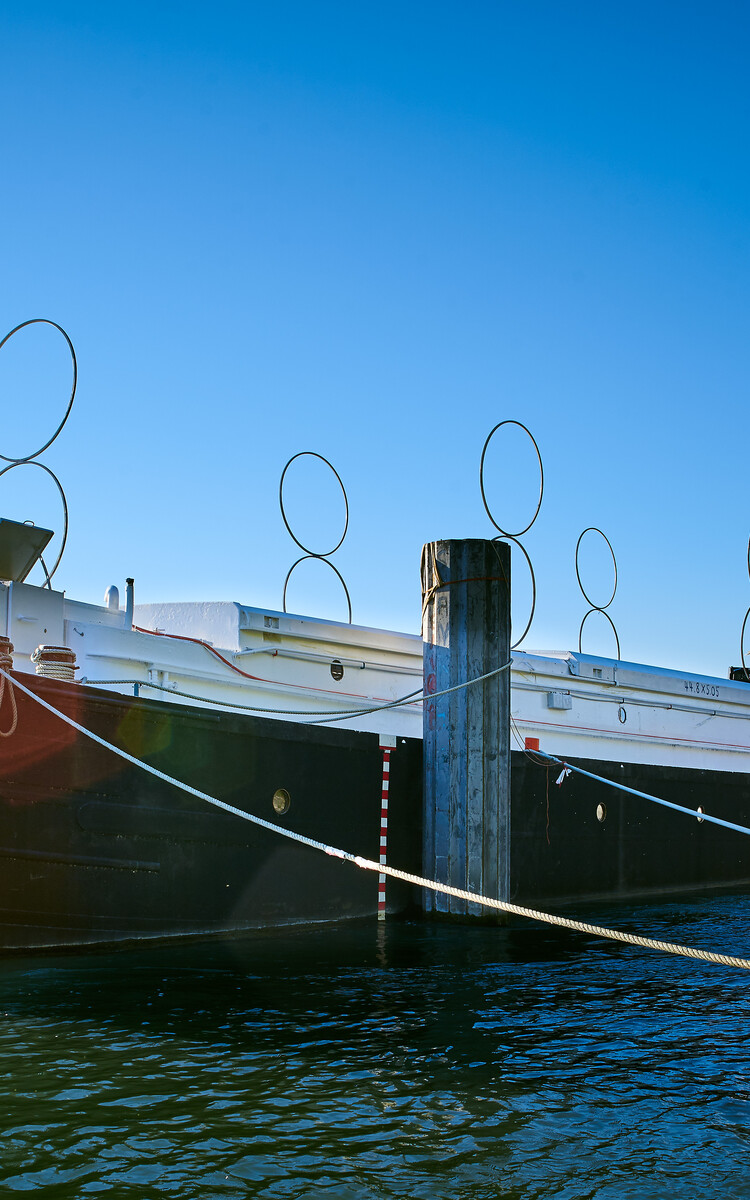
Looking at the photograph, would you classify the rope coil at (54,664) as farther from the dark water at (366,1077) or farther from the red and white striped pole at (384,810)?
the red and white striped pole at (384,810)

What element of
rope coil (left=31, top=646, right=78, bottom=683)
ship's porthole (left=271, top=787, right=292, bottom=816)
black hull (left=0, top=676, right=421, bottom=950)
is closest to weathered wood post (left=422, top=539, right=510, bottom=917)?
black hull (left=0, top=676, right=421, bottom=950)

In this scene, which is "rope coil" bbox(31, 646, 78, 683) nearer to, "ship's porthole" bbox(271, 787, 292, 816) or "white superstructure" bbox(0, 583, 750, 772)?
"white superstructure" bbox(0, 583, 750, 772)

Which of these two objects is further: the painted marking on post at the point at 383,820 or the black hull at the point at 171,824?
the painted marking on post at the point at 383,820

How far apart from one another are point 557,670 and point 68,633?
932 cm

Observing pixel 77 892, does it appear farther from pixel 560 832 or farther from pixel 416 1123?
pixel 560 832

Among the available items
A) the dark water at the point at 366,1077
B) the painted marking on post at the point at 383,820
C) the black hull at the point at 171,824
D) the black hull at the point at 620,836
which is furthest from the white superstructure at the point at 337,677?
the dark water at the point at 366,1077

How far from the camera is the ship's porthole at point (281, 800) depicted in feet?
29.8

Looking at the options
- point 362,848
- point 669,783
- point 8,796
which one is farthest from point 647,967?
point 669,783

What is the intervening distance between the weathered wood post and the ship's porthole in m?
1.42

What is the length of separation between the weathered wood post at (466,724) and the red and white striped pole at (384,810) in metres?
0.36

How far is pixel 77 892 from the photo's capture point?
7.56 m

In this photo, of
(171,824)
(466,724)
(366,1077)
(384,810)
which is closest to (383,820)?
(384,810)

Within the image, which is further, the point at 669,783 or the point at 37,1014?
the point at 669,783

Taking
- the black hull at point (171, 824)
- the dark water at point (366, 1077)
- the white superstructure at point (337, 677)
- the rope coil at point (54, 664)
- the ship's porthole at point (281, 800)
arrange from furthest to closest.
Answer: the white superstructure at point (337, 677), the ship's porthole at point (281, 800), the rope coil at point (54, 664), the black hull at point (171, 824), the dark water at point (366, 1077)
